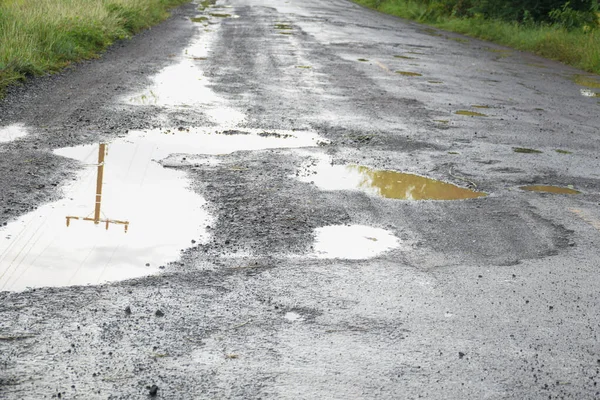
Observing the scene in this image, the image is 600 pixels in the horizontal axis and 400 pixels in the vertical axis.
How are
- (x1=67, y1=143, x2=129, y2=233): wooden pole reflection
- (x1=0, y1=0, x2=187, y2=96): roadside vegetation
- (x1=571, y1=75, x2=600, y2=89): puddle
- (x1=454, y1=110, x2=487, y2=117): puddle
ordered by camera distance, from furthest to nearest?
(x1=571, y1=75, x2=600, y2=89): puddle → (x1=0, y1=0, x2=187, y2=96): roadside vegetation → (x1=454, y1=110, x2=487, y2=117): puddle → (x1=67, y1=143, x2=129, y2=233): wooden pole reflection

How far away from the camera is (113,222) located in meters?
5.79

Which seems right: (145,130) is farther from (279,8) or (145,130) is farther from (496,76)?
(279,8)

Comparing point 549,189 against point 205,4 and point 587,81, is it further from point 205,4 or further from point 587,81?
point 205,4

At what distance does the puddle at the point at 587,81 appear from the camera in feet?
48.9

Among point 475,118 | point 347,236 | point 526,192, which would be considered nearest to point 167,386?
point 347,236

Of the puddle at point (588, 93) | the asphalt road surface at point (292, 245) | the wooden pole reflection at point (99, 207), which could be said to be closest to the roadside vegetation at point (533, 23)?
the puddle at point (588, 93)

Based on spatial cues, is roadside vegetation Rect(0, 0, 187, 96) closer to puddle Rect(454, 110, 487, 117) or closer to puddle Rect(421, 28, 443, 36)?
puddle Rect(454, 110, 487, 117)

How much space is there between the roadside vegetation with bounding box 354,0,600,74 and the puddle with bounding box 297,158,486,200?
36.9 feet

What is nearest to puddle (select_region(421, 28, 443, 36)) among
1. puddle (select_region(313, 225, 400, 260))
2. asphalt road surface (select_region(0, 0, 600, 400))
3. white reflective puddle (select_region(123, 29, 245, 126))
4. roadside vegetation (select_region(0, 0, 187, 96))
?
roadside vegetation (select_region(0, 0, 187, 96))

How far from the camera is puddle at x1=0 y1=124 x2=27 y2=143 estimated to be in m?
7.96

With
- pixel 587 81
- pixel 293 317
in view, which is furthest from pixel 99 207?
pixel 587 81

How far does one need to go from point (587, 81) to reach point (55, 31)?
9400mm

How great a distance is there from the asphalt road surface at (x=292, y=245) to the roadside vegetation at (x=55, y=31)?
0.51 m

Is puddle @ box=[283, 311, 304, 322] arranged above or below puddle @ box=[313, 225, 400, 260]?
above
